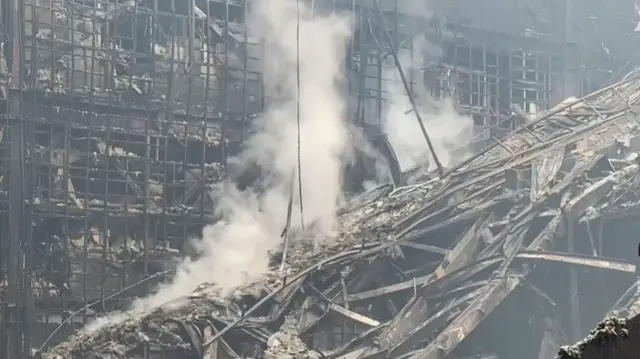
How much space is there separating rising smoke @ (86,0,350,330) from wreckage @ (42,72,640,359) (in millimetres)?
647

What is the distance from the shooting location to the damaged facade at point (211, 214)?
942 cm

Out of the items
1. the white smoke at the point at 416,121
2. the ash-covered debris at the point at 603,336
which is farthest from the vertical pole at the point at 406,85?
the ash-covered debris at the point at 603,336

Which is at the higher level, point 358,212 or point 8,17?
point 8,17

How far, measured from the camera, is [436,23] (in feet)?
44.1

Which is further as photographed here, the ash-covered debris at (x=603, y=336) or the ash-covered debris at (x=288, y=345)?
the ash-covered debris at (x=288, y=345)

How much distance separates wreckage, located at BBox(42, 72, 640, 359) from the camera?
9.27 meters

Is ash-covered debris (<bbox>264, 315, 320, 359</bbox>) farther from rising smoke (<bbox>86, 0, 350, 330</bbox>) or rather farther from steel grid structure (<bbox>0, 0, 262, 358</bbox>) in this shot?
steel grid structure (<bbox>0, 0, 262, 358</bbox>)

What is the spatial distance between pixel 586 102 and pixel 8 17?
282 inches

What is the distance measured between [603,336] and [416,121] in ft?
34.6

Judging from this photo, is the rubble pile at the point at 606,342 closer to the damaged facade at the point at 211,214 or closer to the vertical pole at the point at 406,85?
the damaged facade at the point at 211,214

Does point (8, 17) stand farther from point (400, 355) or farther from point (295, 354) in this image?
point (400, 355)

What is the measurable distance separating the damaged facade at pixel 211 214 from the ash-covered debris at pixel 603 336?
21.5 feet

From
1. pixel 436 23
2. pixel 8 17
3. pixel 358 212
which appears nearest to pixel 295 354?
pixel 358 212

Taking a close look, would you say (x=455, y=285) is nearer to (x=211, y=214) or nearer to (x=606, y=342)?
(x=211, y=214)
